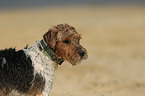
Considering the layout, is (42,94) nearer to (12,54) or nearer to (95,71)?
(12,54)

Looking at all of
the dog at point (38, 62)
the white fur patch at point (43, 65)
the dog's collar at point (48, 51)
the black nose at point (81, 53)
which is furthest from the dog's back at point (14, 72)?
the black nose at point (81, 53)

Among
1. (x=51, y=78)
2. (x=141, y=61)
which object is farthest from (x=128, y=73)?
(x=51, y=78)

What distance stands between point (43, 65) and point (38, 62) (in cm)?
14

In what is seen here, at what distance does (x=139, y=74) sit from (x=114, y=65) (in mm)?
2125

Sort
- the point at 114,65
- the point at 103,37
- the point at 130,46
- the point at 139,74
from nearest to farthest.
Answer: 1. the point at 139,74
2. the point at 114,65
3. the point at 130,46
4. the point at 103,37

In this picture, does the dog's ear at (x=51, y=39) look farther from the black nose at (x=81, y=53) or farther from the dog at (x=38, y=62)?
the black nose at (x=81, y=53)

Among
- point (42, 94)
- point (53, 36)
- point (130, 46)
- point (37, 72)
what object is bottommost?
point (42, 94)

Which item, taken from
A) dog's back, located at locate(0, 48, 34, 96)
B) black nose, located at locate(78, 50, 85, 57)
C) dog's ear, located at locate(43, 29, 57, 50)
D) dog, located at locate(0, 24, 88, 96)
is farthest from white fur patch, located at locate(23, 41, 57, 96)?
black nose, located at locate(78, 50, 85, 57)

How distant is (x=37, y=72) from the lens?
5855 mm

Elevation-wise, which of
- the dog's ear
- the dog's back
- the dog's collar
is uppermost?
the dog's ear

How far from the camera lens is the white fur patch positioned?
5910 millimetres

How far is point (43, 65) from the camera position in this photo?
603 cm

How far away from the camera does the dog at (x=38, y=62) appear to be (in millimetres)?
5652

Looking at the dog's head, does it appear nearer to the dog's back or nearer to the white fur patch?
the white fur patch
